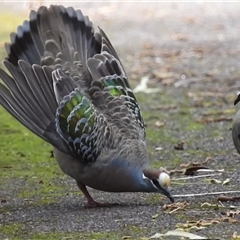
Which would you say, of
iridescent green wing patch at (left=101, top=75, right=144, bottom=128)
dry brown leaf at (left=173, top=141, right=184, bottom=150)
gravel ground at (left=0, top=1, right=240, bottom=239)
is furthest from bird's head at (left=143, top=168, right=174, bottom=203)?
dry brown leaf at (left=173, top=141, right=184, bottom=150)

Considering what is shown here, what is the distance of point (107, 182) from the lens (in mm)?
6137

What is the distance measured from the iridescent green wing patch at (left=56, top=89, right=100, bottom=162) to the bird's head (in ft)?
1.26

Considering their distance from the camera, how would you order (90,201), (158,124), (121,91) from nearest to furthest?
(90,201)
(121,91)
(158,124)

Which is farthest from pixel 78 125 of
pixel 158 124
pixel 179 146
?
pixel 158 124

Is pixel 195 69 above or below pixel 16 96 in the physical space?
below

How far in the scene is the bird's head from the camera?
597cm

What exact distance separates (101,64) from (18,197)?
1180 millimetres

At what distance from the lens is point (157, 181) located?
599 centimetres

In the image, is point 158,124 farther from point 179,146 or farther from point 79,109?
point 79,109

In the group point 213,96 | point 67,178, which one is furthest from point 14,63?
point 213,96

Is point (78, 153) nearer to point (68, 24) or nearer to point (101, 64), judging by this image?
point (101, 64)

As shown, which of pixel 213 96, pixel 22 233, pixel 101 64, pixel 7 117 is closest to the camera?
pixel 22 233

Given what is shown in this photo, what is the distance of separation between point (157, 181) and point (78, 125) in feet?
2.24

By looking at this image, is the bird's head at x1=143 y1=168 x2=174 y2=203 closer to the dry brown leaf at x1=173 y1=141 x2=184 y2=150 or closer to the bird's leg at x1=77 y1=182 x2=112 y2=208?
the bird's leg at x1=77 y1=182 x2=112 y2=208
